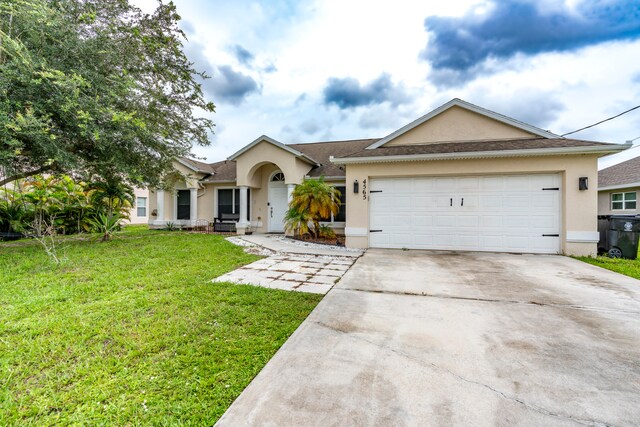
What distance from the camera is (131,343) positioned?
Answer: 270 centimetres

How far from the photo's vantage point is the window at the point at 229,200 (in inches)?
564

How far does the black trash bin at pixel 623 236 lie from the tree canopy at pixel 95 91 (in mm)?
12975

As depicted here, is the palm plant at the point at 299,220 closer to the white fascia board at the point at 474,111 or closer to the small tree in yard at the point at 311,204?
Result: the small tree in yard at the point at 311,204

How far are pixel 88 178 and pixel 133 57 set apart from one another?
4.23m

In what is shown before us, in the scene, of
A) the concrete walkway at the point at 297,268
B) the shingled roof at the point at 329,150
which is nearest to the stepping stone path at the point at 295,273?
the concrete walkway at the point at 297,268

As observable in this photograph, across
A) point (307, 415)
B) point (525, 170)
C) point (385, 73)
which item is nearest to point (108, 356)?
point (307, 415)

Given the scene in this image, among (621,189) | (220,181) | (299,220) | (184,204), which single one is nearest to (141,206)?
(184,204)

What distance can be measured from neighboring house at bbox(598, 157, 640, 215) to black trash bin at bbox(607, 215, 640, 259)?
371 inches

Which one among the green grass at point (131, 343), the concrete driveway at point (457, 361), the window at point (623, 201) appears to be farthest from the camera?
the window at point (623, 201)

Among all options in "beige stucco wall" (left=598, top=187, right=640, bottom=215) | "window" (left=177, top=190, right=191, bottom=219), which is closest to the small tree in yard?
"window" (left=177, top=190, right=191, bottom=219)

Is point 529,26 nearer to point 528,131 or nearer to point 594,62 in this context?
point 594,62

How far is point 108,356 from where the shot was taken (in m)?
2.51

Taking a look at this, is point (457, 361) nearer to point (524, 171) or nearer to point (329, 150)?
point (524, 171)

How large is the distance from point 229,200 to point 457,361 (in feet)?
45.0
